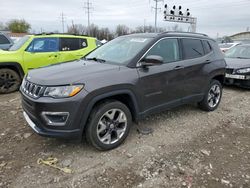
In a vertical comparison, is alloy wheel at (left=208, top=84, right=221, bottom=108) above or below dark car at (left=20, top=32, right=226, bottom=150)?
below

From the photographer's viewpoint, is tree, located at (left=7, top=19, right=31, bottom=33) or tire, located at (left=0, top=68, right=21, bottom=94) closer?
tire, located at (left=0, top=68, right=21, bottom=94)

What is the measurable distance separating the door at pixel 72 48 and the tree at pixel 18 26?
6347 cm

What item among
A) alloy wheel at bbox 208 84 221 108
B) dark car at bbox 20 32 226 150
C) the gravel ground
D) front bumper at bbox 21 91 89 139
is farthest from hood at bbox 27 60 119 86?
alloy wheel at bbox 208 84 221 108

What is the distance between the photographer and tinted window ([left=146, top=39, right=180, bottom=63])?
Result: 12.5 ft

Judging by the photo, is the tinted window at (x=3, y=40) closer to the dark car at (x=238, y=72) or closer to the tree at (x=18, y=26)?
the dark car at (x=238, y=72)

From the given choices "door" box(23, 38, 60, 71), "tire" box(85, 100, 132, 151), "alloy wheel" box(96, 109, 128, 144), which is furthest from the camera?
"door" box(23, 38, 60, 71)

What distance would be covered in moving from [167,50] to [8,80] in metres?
4.85

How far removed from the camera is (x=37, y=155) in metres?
3.24

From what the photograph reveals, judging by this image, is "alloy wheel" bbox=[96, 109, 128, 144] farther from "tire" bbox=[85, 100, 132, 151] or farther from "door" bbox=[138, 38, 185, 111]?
"door" bbox=[138, 38, 185, 111]

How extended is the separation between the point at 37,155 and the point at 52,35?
505 centimetres

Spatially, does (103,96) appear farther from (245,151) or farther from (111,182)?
(245,151)

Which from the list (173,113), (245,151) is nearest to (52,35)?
(173,113)

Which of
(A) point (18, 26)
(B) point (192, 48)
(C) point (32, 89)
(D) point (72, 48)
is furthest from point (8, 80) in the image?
(A) point (18, 26)

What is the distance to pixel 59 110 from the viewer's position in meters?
2.84
